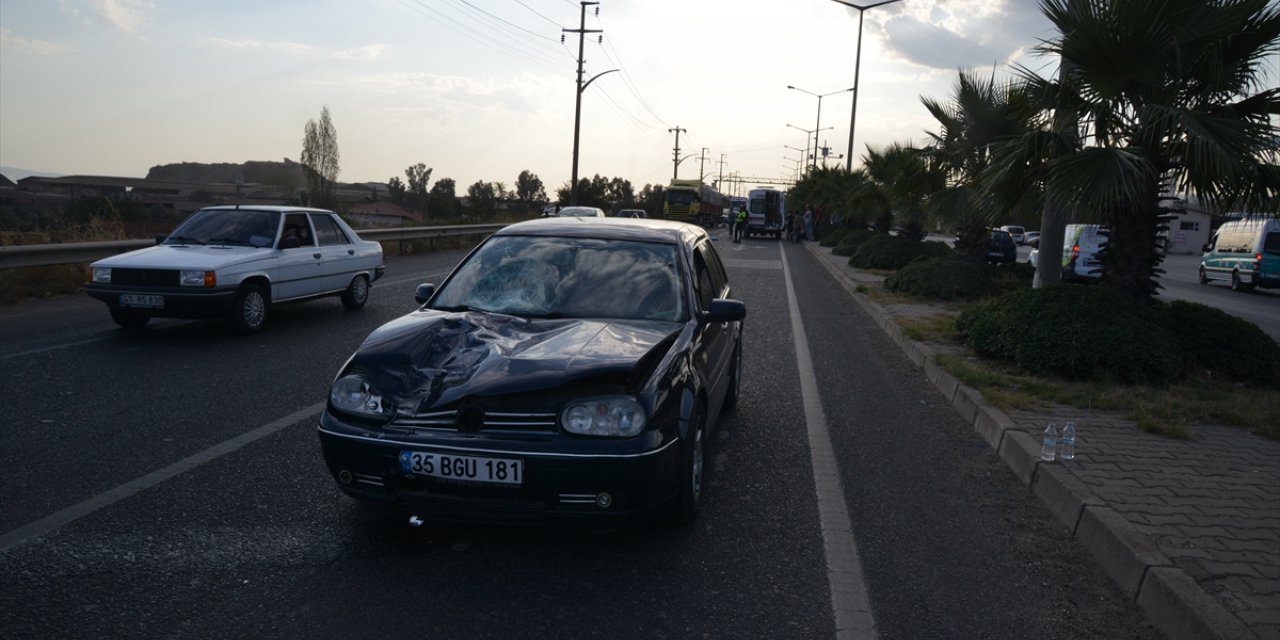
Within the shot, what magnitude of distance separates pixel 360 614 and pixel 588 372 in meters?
1.35

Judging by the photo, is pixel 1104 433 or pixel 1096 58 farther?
pixel 1096 58

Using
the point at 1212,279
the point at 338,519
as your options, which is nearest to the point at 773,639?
the point at 338,519

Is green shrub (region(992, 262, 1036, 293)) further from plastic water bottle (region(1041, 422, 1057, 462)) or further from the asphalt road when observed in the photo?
plastic water bottle (region(1041, 422, 1057, 462))

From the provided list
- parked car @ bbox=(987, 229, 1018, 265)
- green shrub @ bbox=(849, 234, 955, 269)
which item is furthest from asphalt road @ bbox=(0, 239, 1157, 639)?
parked car @ bbox=(987, 229, 1018, 265)

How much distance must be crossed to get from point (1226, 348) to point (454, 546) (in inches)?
317

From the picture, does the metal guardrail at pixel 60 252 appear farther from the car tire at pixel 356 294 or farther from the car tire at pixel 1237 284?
the car tire at pixel 1237 284

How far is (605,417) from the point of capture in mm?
3883

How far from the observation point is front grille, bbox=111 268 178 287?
9406 millimetres

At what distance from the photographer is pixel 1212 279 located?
29062 mm

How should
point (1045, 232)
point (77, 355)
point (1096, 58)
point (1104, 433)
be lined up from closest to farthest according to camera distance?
point (1104, 433), point (77, 355), point (1096, 58), point (1045, 232)

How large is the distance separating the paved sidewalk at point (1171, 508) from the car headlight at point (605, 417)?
7.66ft

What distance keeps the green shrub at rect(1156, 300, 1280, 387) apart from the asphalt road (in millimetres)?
3445

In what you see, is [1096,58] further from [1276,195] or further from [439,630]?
[439,630]

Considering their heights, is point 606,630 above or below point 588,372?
below
